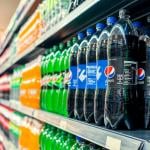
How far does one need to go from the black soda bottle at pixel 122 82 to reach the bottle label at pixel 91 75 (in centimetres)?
17

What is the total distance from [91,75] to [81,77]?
15 cm

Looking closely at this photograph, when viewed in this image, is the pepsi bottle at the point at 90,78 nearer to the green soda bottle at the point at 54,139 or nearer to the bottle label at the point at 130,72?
the bottle label at the point at 130,72

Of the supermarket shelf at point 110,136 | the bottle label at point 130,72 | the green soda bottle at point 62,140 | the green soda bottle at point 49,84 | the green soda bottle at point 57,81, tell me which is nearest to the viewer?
the supermarket shelf at point 110,136

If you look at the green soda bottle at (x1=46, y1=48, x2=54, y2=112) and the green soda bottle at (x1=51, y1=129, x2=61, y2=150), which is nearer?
the green soda bottle at (x1=51, y1=129, x2=61, y2=150)

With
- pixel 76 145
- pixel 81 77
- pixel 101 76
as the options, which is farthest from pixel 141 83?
pixel 76 145

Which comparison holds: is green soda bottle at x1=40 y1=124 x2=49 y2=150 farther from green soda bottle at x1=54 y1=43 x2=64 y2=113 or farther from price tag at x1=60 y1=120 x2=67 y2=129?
price tag at x1=60 y1=120 x2=67 y2=129

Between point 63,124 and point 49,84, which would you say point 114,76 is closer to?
point 63,124

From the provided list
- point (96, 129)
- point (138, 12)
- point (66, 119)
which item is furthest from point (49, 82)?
point (96, 129)

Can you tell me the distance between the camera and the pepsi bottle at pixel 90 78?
154cm

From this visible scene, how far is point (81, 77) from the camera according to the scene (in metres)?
1.68

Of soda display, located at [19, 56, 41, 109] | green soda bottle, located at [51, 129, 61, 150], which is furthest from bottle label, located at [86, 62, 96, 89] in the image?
soda display, located at [19, 56, 41, 109]

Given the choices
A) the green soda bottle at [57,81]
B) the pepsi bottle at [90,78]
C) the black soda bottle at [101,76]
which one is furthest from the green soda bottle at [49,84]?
the black soda bottle at [101,76]

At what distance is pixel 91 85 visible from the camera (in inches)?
61.1

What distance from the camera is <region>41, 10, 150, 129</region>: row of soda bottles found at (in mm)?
1331
